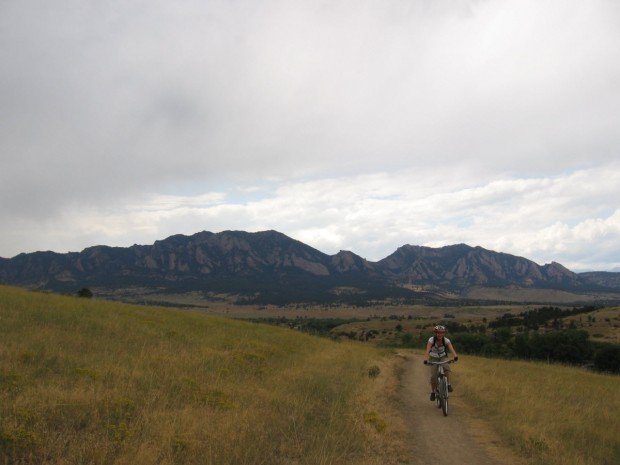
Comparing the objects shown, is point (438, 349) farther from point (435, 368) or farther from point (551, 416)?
point (551, 416)

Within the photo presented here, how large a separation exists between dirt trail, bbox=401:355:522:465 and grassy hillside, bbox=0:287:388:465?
1.43 m

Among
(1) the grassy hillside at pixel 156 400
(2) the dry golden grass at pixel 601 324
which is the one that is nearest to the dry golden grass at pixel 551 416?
(1) the grassy hillside at pixel 156 400

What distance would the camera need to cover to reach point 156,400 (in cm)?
1087

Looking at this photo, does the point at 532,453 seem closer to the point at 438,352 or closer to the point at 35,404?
the point at 438,352

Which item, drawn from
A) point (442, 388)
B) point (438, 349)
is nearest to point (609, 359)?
point (438, 349)

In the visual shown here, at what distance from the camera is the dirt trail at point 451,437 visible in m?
9.34

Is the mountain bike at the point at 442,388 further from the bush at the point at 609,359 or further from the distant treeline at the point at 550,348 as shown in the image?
the distant treeline at the point at 550,348

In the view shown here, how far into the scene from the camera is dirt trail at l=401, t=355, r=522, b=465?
9.34 meters

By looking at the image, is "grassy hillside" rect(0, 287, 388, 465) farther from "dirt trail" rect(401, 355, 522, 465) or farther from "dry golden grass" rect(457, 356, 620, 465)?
"dry golden grass" rect(457, 356, 620, 465)

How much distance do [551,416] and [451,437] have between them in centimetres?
433

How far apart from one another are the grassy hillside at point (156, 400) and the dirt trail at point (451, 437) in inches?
56.4

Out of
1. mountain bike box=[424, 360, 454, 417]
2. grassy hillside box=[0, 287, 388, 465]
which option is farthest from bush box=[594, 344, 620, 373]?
mountain bike box=[424, 360, 454, 417]

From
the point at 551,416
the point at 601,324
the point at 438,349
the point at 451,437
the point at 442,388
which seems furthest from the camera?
the point at 601,324

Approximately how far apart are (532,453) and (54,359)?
1282 centimetres
